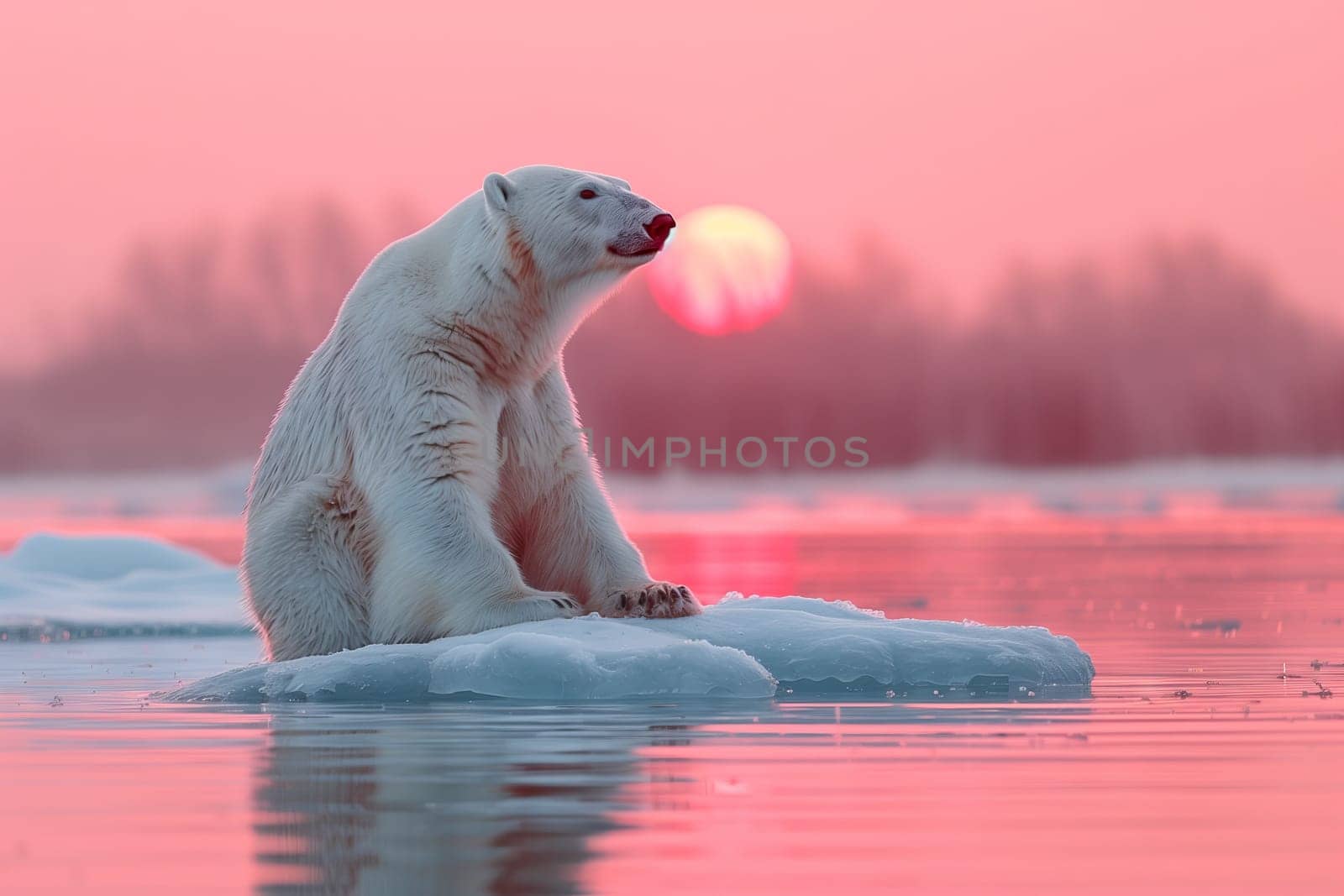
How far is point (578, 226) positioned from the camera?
8836 millimetres

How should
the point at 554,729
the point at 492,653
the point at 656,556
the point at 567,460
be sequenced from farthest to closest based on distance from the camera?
the point at 656,556 < the point at 567,460 < the point at 492,653 < the point at 554,729

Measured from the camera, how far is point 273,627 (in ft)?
29.3

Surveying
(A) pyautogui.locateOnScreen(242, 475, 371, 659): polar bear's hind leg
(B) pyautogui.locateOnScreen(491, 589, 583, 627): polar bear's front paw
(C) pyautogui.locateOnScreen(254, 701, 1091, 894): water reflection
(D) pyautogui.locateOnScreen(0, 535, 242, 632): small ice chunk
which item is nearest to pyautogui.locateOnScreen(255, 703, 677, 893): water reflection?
(C) pyautogui.locateOnScreen(254, 701, 1091, 894): water reflection

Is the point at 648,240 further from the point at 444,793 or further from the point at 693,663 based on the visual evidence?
the point at 444,793

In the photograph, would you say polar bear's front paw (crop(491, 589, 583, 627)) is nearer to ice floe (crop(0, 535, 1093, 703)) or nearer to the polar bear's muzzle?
ice floe (crop(0, 535, 1093, 703))

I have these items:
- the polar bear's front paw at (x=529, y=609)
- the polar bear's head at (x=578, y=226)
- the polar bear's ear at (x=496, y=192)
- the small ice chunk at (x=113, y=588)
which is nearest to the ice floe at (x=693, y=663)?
the polar bear's front paw at (x=529, y=609)

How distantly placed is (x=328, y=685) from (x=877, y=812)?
3.50m

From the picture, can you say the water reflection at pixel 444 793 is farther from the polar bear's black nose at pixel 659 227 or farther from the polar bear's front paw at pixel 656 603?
the polar bear's black nose at pixel 659 227

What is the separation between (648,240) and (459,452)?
1.22 meters

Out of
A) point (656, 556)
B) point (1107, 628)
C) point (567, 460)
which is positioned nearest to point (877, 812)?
point (567, 460)

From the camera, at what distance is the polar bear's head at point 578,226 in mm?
8812

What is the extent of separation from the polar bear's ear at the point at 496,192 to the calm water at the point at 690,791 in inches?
89.1

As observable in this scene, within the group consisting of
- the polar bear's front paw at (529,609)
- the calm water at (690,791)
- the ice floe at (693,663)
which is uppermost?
the polar bear's front paw at (529,609)

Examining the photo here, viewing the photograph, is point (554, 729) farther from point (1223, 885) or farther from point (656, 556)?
point (656, 556)
